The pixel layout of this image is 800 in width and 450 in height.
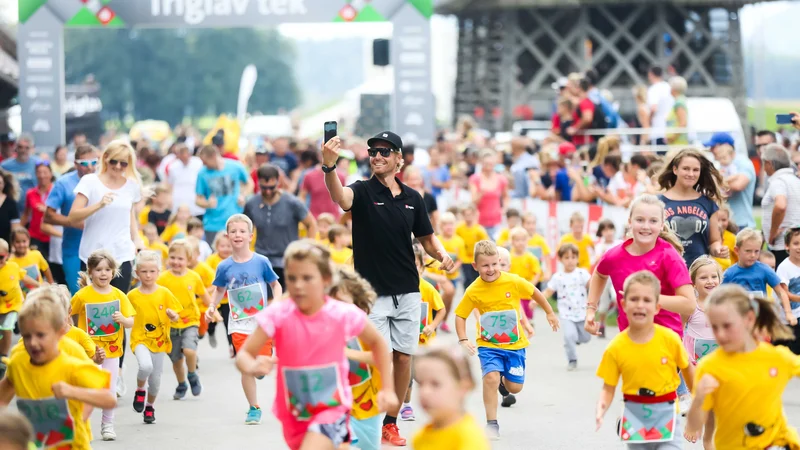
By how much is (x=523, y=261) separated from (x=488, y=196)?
335cm

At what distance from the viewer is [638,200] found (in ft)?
26.2

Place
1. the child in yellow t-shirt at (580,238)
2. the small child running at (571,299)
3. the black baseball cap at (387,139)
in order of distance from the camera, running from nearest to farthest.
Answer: the black baseball cap at (387,139) < the small child running at (571,299) < the child in yellow t-shirt at (580,238)

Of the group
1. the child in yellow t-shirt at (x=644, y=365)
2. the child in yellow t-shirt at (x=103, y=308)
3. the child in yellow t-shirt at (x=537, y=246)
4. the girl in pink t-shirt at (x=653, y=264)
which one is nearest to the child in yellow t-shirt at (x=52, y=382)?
the child in yellow t-shirt at (x=644, y=365)

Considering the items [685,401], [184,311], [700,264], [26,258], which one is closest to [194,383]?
[184,311]

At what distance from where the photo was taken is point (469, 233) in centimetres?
1628

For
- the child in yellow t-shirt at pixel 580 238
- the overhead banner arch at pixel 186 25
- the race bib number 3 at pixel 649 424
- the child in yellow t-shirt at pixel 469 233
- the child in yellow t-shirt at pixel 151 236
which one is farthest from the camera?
the overhead banner arch at pixel 186 25

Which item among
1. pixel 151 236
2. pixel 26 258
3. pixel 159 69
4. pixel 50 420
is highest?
pixel 159 69

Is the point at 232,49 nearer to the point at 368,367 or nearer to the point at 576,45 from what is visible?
the point at 576,45

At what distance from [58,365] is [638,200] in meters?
3.49

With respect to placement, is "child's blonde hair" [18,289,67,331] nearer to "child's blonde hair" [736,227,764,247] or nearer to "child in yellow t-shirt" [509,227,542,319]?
"child's blonde hair" [736,227,764,247]

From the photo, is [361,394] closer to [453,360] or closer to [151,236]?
[453,360]

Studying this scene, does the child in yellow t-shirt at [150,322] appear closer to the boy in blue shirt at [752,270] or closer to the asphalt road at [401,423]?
the asphalt road at [401,423]

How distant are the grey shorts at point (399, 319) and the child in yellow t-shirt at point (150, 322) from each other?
2.30 metres

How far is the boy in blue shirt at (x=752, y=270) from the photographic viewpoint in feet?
33.2
